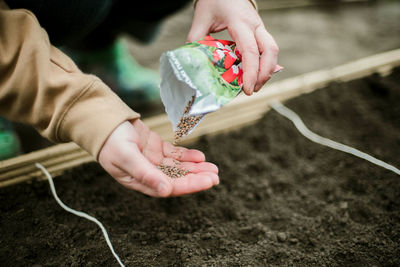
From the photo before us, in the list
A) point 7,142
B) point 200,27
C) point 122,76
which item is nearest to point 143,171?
point 200,27

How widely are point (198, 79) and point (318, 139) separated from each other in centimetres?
77

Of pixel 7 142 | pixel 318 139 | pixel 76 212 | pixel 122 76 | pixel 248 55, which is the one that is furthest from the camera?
pixel 122 76

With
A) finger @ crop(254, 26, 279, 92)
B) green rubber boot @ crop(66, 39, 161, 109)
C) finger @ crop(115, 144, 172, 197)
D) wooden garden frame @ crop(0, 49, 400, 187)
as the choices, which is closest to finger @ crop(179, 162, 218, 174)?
finger @ crop(115, 144, 172, 197)

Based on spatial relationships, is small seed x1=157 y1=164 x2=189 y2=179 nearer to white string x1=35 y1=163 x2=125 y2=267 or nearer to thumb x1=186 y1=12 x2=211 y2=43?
white string x1=35 y1=163 x2=125 y2=267

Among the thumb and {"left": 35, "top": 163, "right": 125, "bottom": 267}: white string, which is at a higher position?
the thumb

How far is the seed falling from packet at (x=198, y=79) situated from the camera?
0.68 m

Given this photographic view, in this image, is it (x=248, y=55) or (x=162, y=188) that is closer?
(x=162, y=188)

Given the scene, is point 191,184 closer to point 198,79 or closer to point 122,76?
point 198,79

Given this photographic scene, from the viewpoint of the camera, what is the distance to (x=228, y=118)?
4.24 feet

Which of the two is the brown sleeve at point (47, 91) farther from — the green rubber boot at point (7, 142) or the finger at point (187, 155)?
the green rubber boot at point (7, 142)

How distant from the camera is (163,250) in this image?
0.83 meters

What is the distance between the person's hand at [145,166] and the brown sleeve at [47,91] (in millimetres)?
30

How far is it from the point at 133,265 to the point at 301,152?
2.58 ft

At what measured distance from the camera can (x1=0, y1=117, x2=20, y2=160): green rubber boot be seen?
1037 mm
